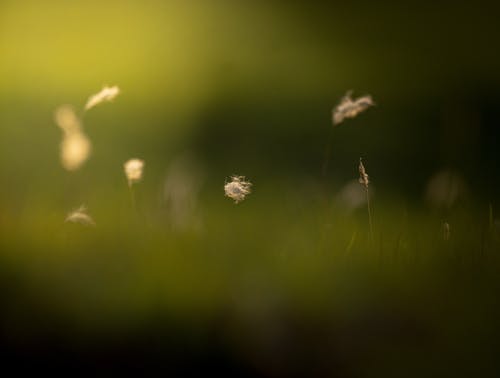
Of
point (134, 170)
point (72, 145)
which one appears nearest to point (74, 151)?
point (72, 145)

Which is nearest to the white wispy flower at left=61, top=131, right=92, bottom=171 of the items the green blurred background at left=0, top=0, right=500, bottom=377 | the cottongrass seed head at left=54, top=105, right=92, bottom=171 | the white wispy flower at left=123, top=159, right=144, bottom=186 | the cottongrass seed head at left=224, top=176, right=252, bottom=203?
the cottongrass seed head at left=54, top=105, right=92, bottom=171

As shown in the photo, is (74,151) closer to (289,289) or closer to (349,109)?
(349,109)

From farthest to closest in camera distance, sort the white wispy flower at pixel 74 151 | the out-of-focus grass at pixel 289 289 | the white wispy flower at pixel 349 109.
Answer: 1. the white wispy flower at pixel 74 151
2. the white wispy flower at pixel 349 109
3. the out-of-focus grass at pixel 289 289

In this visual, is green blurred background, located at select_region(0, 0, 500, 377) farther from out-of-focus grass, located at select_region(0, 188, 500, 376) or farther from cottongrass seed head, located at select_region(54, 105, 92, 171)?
cottongrass seed head, located at select_region(54, 105, 92, 171)

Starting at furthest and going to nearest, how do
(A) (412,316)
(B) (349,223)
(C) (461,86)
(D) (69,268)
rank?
(C) (461,86)
(B) (349,223)
(D) (69,268)
(A) (412,316)

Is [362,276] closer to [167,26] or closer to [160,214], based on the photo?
[160,214]

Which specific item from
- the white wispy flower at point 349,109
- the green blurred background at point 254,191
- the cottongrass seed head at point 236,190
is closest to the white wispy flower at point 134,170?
the green blurred background at point 254,191

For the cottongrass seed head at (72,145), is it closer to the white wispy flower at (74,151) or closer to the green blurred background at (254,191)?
the white wispy flower at (74,151)

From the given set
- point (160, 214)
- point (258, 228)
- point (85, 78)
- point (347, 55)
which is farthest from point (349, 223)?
point (85, 78)
